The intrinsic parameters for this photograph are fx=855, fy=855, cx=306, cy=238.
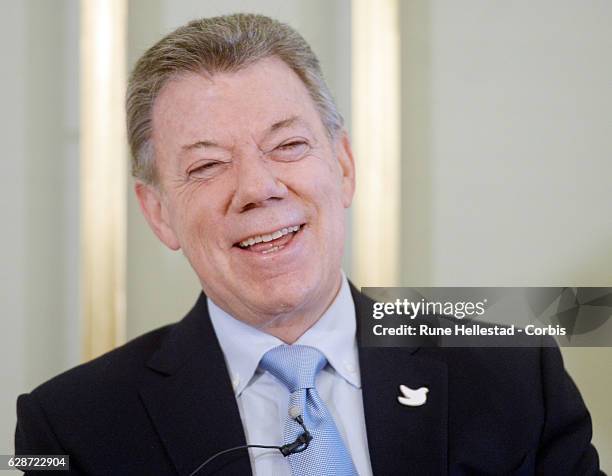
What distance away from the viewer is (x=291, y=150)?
1.38m

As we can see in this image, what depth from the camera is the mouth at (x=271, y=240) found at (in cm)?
135

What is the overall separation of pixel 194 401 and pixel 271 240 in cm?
28

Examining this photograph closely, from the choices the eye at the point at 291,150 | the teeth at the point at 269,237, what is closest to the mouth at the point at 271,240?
the teeth at the point at 269,237

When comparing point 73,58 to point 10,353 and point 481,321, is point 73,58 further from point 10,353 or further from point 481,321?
point 481,321

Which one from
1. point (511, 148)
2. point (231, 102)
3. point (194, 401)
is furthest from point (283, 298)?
point (511, 148)

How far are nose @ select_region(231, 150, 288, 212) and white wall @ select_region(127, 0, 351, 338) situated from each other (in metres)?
0.44

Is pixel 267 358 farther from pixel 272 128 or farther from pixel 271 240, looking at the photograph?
pixel 272 128

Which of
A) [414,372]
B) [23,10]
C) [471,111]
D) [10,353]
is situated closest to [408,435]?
[414,372]

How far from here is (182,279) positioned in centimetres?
178

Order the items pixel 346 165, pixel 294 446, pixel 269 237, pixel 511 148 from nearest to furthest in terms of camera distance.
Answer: pixel 294 446 → pixel 269 237 → pixel 346 165 → pixel 511 148

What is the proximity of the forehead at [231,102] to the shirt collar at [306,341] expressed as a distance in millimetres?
302

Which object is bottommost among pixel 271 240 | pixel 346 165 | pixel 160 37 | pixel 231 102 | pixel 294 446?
pixel 294 446

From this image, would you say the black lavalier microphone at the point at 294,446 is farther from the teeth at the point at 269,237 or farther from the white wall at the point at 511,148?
the white wall at the point at 511,148

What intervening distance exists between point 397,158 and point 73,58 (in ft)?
2.29
